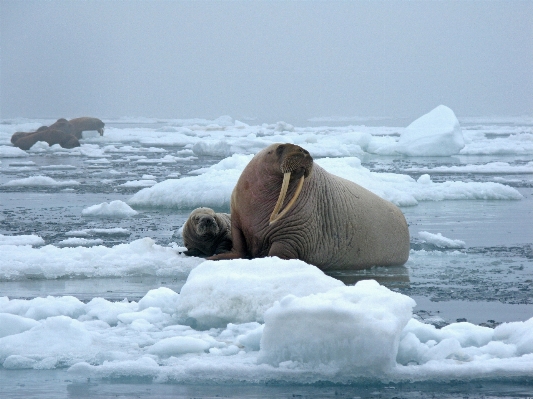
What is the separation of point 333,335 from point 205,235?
3210 mm

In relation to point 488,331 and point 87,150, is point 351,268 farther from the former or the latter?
point 87,150

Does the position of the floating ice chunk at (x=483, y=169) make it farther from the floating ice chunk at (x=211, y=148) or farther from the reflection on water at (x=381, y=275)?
the reflection on water at (x=381, y=275)

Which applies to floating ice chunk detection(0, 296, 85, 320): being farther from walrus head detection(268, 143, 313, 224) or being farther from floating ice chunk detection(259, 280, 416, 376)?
walrus head detection(268, 143, 313, 224)

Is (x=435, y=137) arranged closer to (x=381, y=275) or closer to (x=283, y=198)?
(x=381, y=275)

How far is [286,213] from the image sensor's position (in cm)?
604

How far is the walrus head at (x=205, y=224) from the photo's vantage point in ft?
20.9

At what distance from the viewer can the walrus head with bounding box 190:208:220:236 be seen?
6383 mm

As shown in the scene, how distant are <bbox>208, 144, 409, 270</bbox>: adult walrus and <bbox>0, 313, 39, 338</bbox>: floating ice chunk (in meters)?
2.23

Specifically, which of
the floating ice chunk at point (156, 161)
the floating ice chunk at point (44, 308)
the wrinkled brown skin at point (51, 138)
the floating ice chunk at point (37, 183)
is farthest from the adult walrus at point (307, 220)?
the wrinkled brown skin at point (51, 138)

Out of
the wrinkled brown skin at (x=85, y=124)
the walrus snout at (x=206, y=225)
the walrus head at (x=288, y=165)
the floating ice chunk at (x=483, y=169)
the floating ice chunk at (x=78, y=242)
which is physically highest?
the wrinkled brown skin at (x=85, y=124)

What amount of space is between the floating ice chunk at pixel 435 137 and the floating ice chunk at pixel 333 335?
55.9 feet

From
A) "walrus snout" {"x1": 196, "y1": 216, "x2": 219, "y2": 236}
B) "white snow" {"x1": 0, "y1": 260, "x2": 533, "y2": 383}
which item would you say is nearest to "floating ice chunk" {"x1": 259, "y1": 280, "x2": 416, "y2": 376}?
"white snow" {"x1": 0, "y1": 260, "x2": 533, "y2": 383}

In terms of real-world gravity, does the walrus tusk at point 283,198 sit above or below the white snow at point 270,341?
above

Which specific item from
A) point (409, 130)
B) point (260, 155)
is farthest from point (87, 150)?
point (260, 155)
